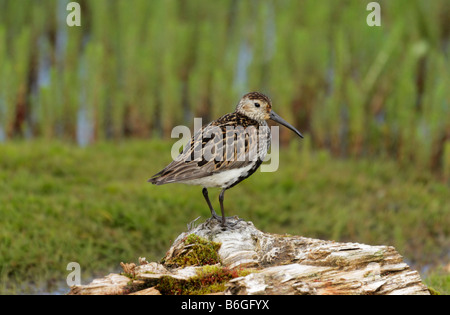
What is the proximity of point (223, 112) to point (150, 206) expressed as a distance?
275 centimetres

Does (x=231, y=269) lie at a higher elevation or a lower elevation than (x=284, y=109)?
lower

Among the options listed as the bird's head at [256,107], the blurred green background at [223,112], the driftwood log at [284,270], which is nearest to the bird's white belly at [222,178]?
the driftwood log at [284,270]

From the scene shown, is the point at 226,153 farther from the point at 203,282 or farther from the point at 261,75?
the point at 261,75

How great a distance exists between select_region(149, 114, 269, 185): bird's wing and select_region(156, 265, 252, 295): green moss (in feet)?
2.96

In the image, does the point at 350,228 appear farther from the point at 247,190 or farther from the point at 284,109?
the point at 284,109

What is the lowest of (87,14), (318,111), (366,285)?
(366,285)

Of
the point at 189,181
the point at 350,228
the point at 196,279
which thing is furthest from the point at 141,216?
the point at 196,279

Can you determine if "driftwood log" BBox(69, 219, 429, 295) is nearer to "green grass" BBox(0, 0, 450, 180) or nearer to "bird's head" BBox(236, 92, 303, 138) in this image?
"bird's head" BBox(236, 92, 303, 138)

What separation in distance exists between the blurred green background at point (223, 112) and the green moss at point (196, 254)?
3.11 m

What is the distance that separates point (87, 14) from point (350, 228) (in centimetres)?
819

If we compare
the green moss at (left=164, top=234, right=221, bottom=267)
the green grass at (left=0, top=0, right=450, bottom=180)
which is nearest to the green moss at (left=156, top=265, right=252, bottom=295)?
the green moss at (left=164, top=234, right=221, bottom=267)

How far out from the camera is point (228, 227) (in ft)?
19.1

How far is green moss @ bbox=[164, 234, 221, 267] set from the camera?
210 inches

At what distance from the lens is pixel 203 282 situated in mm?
4836
